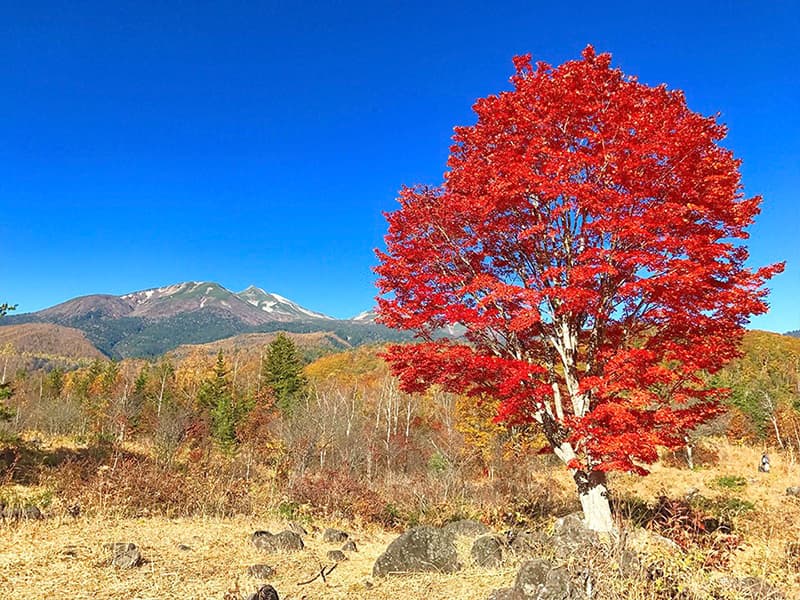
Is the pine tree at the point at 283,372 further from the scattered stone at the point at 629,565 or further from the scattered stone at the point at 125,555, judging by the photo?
the scattered stone at the point at 629,565

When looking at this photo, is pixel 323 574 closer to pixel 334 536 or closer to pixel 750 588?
pixel 334 536

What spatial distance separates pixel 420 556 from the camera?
805cm

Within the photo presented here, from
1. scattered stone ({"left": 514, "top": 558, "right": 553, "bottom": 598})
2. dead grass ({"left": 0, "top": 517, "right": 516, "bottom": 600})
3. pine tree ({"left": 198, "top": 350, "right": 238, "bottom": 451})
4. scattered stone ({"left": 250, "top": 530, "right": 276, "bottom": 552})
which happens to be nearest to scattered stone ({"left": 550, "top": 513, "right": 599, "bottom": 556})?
scattered stone ({"left": 514, "top": 558, "right": 553, "bottom": 598})

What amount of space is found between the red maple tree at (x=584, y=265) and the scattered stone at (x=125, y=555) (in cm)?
536

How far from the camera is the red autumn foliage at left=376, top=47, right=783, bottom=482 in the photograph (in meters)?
7.59

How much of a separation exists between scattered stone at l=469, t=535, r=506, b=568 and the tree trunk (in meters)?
1.70

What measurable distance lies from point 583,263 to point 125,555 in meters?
9.13

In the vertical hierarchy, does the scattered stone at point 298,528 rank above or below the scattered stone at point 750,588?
below

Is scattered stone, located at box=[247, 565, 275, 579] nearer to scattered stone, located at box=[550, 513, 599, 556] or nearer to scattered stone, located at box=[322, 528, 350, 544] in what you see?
scattered stone, located at box=[322, 528, 350, 544]

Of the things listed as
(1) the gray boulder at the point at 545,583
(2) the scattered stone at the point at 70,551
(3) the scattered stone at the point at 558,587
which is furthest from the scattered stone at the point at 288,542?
(3) the scattered stone at the point at 558,587

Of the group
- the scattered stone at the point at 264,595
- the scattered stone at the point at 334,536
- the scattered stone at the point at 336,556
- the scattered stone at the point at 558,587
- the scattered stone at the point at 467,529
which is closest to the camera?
the scattered stone at the point at 558,587

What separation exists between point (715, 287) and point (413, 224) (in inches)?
214

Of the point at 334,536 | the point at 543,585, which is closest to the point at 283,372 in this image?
the point at 334,536

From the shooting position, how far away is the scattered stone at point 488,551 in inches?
308
